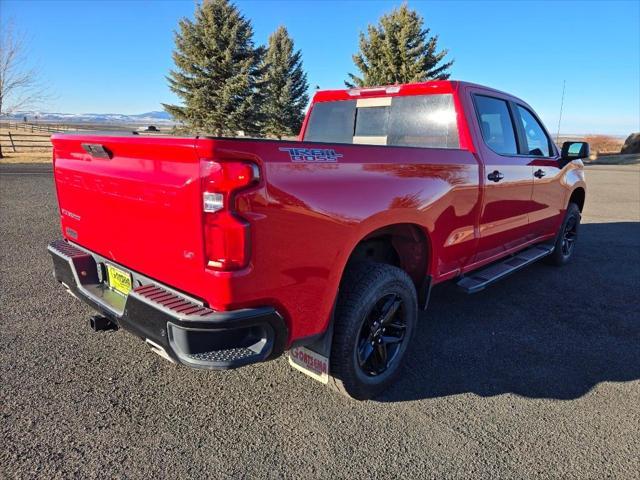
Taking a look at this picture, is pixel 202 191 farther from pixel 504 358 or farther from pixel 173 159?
pixel 504 358

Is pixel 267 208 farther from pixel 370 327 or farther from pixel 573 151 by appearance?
pixel 573 151

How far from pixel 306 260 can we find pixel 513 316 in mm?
2858

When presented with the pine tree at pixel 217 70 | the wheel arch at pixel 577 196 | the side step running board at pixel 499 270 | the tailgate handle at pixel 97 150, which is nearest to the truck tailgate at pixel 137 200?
the tailgate handle at pixel 97 150

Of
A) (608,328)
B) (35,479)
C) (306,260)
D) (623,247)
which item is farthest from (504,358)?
(623,247)

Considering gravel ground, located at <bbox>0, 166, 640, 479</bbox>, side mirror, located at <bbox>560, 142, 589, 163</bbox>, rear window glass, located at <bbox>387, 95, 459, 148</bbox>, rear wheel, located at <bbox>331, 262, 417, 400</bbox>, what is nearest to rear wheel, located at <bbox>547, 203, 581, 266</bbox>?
side mirror, located at <bbox>560, 142, 589, 163</bbox>

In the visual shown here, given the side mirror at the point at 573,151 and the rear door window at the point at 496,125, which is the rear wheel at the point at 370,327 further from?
the side mirror at the point at 573,151

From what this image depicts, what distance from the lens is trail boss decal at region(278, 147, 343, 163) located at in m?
2.06

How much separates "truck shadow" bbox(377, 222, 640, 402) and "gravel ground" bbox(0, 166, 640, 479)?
2cm

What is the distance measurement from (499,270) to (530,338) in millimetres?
712

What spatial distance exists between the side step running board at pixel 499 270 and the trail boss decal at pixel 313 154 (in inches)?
73.6

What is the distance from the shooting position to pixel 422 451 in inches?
93.3

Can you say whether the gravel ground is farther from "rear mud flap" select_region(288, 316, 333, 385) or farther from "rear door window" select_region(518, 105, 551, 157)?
"rear door window" select_region(518, 105, 551, 157)

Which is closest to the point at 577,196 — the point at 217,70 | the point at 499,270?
the point at 499,270

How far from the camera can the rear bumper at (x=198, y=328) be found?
77.3 inches
